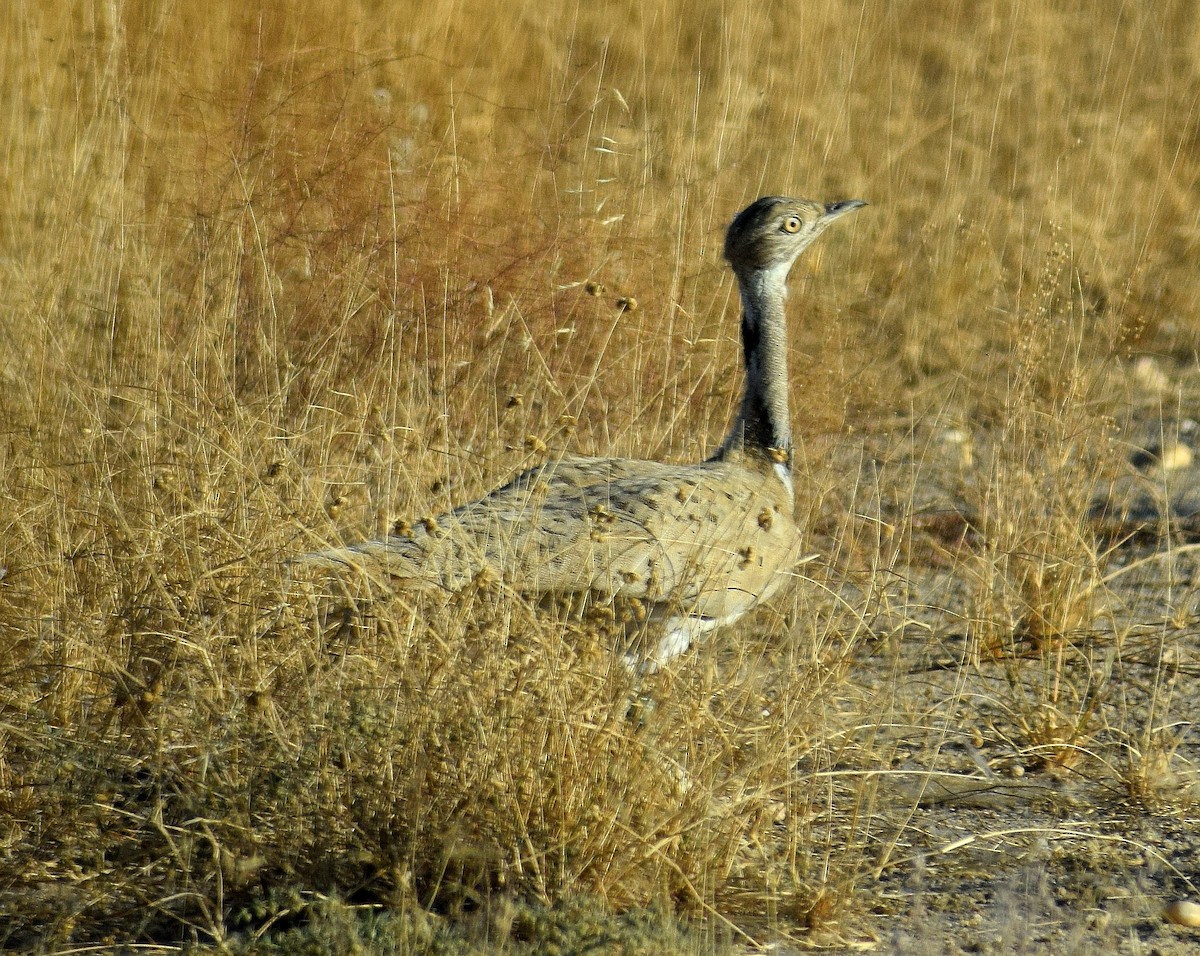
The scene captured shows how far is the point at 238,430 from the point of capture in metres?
3.42

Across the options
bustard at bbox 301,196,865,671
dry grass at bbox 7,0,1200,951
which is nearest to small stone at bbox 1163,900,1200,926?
dry grass at bbox 7,0,1200,951

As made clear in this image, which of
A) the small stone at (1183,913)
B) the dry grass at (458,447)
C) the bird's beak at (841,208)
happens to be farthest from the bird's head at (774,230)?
the small stone at (1183,913)

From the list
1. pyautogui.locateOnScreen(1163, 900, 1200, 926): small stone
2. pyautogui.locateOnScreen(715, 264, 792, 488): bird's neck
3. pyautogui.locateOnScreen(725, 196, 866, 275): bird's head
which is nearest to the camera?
pyautogui.locateOnScreen(1163, 900, 1200, 926): small stone

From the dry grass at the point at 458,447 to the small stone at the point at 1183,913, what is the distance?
506 mm

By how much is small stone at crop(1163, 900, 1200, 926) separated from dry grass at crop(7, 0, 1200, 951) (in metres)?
0.51

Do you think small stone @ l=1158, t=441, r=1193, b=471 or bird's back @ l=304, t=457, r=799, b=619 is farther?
small stone @ l=1158, t=441, r=1193, b=471

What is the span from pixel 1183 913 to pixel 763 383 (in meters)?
1.61

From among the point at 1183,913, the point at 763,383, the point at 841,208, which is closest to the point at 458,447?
the point at 763,383

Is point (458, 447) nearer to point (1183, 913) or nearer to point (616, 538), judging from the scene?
point (616, 538)

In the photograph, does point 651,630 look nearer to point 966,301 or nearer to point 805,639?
point 805,639

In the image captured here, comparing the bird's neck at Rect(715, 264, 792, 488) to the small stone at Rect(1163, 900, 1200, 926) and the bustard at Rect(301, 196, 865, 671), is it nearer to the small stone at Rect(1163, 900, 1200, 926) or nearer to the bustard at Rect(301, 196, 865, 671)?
the bustard at Rect(301, 196, 865, 671)

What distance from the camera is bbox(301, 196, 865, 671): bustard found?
9.61 feet

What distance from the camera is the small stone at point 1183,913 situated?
287 centimetres

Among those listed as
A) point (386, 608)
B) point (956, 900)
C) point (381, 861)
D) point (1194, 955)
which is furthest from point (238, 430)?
point (1194, 955)
